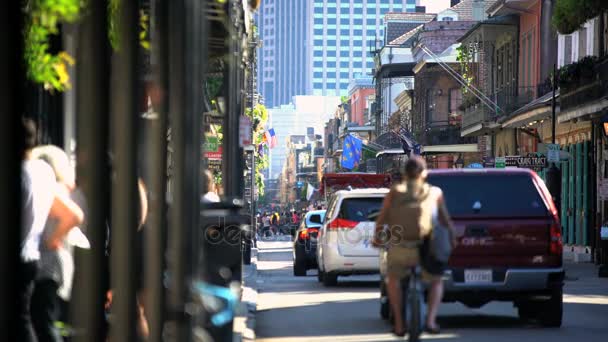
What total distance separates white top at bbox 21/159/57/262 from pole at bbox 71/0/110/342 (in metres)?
3.13

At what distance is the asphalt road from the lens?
14352 mm

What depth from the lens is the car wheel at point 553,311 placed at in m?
15.1

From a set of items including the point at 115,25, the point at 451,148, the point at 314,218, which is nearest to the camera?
the point at 115,25

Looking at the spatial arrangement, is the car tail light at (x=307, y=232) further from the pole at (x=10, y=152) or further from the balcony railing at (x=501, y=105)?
the pole at (x=10, y=152)

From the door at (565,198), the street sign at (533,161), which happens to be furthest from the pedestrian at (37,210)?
the door at (565,198)

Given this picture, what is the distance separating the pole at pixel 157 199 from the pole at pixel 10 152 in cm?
182

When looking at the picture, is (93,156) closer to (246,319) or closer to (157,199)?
(157,199)

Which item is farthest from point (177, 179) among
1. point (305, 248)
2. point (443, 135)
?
point (443, 135)

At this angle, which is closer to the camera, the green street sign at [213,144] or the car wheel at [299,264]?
the car wheel at [299,264]

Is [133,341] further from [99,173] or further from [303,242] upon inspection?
[303,242]

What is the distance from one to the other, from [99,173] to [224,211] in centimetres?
725

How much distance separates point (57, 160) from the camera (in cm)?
771

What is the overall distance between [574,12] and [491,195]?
1286 centimetres

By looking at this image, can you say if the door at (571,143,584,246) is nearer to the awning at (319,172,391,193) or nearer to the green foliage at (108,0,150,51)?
the awning at (319,172,391,193)
